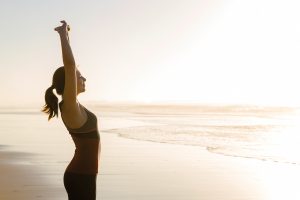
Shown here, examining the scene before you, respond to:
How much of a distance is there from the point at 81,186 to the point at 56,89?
68 cm

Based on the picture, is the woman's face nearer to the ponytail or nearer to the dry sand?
the ponytail

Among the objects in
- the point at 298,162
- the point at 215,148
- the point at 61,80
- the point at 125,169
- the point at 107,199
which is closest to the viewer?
the point at 61,80

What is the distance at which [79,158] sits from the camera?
318 cm

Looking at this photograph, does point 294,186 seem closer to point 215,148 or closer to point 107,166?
point 107,166

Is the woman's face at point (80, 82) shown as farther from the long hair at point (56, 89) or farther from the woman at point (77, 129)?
the long hair at point (56, 89)

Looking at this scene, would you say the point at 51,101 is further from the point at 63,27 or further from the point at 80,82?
the point at 63,27

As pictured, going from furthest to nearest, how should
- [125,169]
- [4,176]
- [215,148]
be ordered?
[215,148] < [125,169] < [4,176]

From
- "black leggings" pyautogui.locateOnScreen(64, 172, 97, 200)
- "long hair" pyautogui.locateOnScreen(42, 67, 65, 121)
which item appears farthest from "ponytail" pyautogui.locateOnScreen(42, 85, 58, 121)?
"black leggings" pyautogui.locateOnScreen(64, 172, 97, 200)

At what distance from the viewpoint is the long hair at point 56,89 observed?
3.11m

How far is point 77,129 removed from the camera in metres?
3.10

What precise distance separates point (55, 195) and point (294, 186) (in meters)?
4.41

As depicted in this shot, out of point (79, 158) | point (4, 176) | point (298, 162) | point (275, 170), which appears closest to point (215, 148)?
point (298, 162)

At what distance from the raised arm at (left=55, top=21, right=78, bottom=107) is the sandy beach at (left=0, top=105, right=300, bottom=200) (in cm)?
468

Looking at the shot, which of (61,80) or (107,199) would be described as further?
(107,199)
